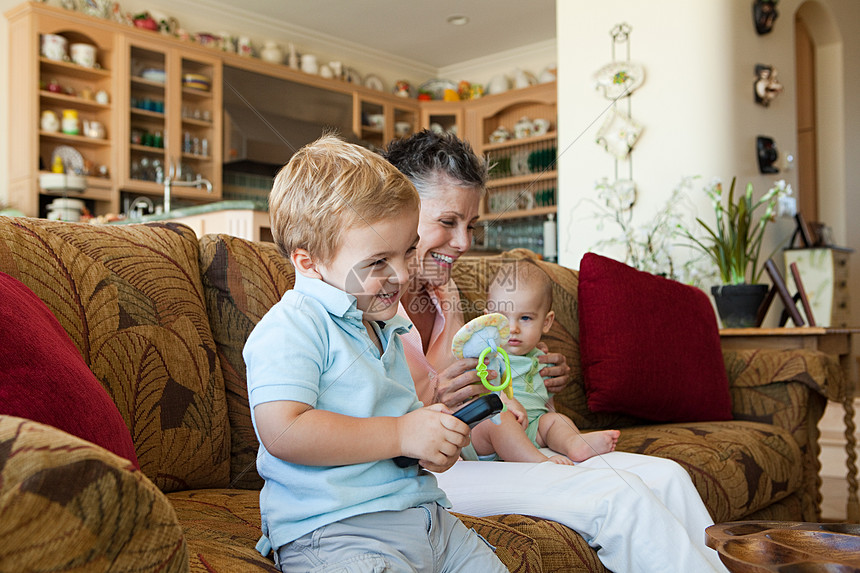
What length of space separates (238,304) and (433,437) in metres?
0.71

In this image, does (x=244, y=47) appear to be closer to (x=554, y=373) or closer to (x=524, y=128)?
(x=524, y=128)

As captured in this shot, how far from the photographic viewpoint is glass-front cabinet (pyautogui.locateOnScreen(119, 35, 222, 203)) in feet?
18.0

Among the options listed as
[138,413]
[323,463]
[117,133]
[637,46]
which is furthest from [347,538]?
[117,133]

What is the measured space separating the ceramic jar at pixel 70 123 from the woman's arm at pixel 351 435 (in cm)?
503

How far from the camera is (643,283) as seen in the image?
2.24 metres

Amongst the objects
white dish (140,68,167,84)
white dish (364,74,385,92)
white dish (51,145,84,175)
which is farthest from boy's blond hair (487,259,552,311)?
white dish (364,74,385,92)

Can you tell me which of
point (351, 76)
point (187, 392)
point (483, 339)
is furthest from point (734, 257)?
point (351, 76)

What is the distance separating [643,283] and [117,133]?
4451 mm

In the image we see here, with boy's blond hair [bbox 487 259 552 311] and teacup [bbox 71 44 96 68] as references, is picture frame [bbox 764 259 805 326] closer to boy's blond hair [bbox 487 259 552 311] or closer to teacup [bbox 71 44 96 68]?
boy's blond hair [bbox 487 259 552 311]

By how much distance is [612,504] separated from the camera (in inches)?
48.4

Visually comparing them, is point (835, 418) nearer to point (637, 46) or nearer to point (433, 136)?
point (637, 46)

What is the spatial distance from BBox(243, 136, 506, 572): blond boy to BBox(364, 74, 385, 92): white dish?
620 centimetres

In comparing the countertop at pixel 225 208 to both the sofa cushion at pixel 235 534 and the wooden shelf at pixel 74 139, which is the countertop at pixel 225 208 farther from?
the sofa cushion at pixel 235 534

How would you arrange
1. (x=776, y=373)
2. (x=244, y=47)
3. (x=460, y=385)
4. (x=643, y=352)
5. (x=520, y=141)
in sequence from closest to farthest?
1. (x=460, y=385)
2. (x=643, y=352)
3. (x=776, y=373)
4. (x=244, y=47)
5. (x=520, y=141)
